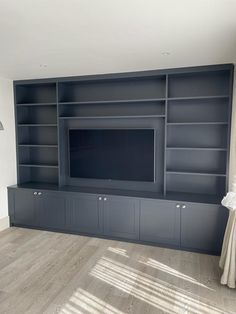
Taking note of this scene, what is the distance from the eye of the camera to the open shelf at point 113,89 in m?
3.72

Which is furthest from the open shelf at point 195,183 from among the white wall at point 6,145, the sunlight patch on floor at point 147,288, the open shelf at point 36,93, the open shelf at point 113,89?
the white wall at point 6,145

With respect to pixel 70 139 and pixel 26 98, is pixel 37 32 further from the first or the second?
pixel 26 98

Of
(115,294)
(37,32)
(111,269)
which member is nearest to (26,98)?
(37,32)

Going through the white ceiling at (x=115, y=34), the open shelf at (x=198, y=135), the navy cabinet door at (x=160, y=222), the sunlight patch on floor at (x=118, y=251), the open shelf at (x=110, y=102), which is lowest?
the sunlight patch on floor at (x=118, y=251)

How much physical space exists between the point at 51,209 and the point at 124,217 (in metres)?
1.18

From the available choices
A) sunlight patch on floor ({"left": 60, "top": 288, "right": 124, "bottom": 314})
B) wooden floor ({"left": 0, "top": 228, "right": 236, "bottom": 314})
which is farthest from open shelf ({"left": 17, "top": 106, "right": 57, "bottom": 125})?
sunlight patch on floor ({"left": 60, "top": 288, "right": 124, "bottom": 314})

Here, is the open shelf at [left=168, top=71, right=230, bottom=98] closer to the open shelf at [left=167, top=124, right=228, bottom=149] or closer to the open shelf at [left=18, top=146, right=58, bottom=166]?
the open shelf at [left=167, top=124, right=228, bottom=149]

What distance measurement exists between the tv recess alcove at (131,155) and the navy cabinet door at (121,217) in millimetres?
14

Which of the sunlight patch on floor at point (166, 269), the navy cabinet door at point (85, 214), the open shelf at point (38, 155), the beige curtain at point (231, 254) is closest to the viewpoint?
the beige curtain at point (231, 254)

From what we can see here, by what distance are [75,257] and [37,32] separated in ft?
8.31

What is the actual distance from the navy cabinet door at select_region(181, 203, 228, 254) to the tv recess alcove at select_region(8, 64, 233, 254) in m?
0.01

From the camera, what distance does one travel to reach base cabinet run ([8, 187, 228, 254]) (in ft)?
10.5

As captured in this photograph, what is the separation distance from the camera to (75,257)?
10.3ft

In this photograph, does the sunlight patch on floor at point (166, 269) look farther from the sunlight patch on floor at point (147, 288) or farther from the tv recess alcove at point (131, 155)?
the tv recess alcove at point (131, 155)
